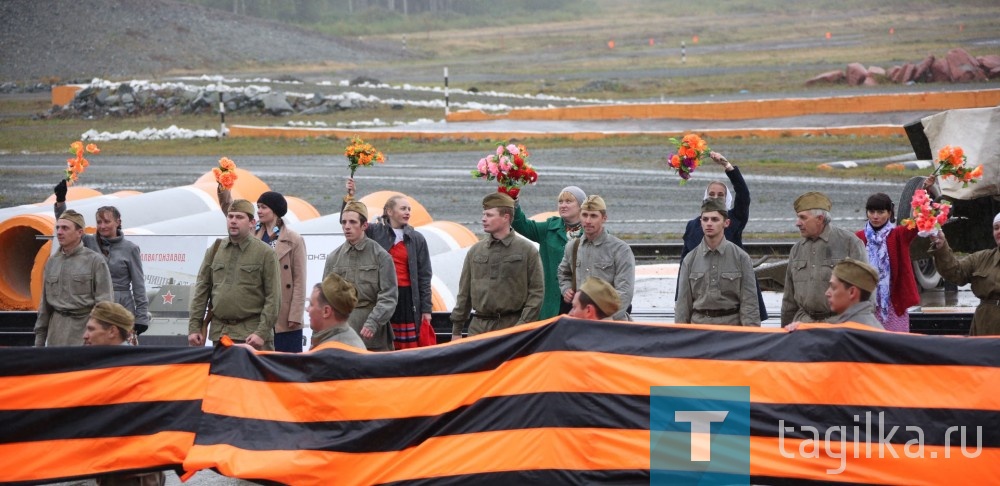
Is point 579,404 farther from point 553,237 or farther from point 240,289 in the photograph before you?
point 240,289

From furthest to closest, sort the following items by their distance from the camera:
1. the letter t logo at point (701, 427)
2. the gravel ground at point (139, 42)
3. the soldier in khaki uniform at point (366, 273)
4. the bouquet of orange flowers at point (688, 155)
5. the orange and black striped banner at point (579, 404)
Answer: the gravel ground at point (139, 42) < the bouquet of orange flowers at point (688, 155) < the soldier in khaki uniform at point (366, 273) < the letter t logo at point (701, 427) < the orange and black striped banner at point (579, 404)

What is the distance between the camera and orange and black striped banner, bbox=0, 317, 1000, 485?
6.46 m

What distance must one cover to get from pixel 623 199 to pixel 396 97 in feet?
73.9

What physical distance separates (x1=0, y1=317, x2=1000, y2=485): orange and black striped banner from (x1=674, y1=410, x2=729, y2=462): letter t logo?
20cm

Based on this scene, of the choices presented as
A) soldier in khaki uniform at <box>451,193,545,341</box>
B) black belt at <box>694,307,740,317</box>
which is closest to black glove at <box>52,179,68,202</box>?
soldier in khaki uniform at <box>451,193,545,341</box>

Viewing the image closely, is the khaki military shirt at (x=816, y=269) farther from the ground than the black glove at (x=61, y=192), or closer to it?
closer to it

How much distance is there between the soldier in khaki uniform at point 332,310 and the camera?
7078mm

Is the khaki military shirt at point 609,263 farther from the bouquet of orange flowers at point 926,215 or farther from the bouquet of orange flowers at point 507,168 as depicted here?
the bouquet of orange flowers at point 926,215

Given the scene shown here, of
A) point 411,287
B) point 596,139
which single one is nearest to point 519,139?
point 596,139

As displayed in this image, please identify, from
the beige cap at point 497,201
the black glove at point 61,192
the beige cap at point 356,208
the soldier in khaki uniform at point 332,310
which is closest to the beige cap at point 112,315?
the soldier in khaki uniform at point 332,310

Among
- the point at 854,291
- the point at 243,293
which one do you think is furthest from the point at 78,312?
the point at 854,291

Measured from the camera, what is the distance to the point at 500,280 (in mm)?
8547

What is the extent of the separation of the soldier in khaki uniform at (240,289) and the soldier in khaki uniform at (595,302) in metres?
2.57

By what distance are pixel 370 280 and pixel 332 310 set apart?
1713mm
